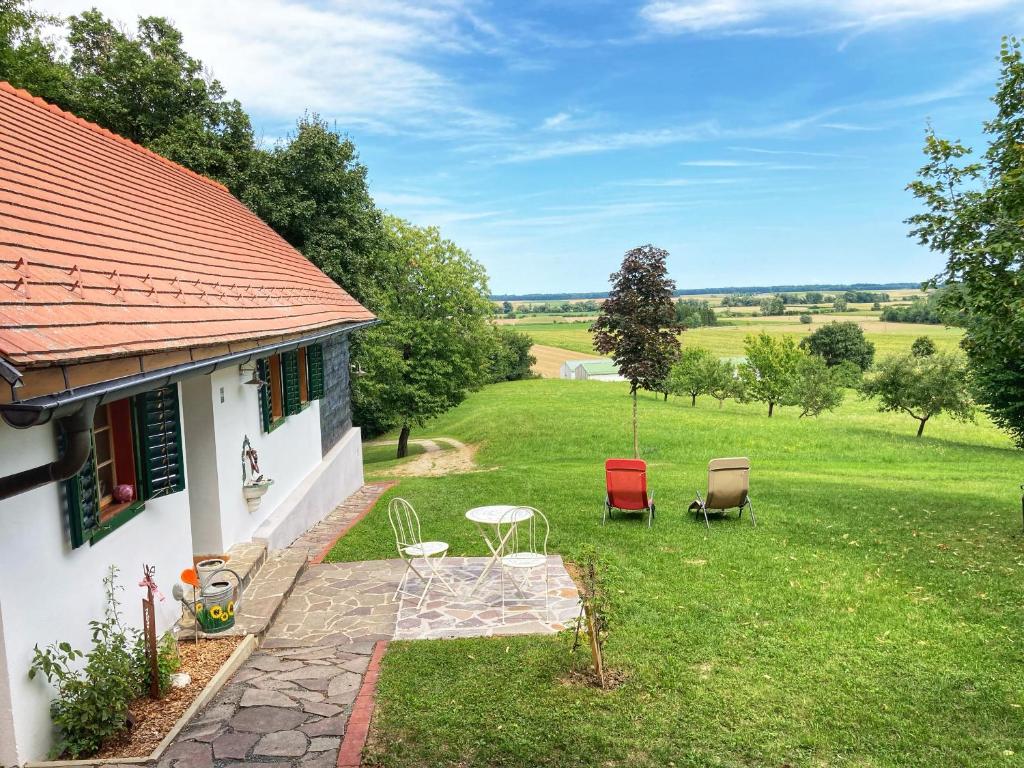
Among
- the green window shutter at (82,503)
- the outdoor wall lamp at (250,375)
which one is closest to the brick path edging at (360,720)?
the green window shutter at (82,503)

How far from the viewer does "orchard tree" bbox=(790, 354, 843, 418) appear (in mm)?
36125

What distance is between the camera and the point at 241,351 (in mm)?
6484

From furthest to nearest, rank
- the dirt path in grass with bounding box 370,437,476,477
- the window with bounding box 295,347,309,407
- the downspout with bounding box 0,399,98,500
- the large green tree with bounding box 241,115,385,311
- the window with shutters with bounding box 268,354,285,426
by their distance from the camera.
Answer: the dirt path in grass with bounding box 370,437,476,477
the large green tree with bounding box 241,115,385,311
the window with bounding box 295,347,309,407
the window with shutters with bounding box 268,354,285,426
the downspout with bounding box 0,399,98,500

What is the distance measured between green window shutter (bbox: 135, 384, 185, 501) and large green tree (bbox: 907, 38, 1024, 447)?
953 centimetres

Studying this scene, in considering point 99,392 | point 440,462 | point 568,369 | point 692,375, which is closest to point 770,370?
point 692,375

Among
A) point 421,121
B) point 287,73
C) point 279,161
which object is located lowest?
point 279,161

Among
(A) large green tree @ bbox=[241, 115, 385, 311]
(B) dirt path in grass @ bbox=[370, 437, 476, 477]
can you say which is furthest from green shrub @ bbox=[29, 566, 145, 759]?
(B) dirt path in grass @ bbox=[370, 437, 476, 477]

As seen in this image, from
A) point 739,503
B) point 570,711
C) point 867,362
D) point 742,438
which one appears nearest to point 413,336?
point 742,438

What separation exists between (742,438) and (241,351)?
21371mm

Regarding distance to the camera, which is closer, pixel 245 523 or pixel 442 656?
pixel 442 656

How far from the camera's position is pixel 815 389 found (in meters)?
36.4

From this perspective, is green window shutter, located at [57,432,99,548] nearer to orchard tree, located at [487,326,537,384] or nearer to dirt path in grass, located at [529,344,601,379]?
orchard tree, located at [487,326,537,384]

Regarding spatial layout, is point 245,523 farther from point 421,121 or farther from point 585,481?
point 421,121

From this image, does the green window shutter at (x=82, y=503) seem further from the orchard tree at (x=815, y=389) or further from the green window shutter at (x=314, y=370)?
the orchard tree at (x=815, y=389)
